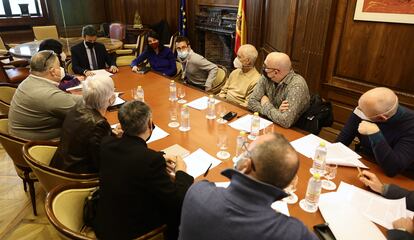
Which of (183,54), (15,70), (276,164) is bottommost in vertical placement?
(15,70)

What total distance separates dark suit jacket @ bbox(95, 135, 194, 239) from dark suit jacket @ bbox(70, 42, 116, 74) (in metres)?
2.84

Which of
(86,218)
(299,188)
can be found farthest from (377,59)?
(86,218)

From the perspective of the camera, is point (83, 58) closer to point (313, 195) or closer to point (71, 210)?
point (71, 210)

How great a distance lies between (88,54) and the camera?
419cm

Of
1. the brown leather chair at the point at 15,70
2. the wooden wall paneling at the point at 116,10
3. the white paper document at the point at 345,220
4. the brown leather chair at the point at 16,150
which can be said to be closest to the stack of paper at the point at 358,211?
the white paper document at the point at 345,220

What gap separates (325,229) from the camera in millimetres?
1350

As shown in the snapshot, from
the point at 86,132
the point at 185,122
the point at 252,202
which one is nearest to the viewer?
the point at 252,202

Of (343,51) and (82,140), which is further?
(343,51)

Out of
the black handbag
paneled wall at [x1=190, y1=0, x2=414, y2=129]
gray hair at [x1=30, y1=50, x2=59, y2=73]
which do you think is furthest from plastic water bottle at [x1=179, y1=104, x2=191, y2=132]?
paneled wall at [x1=190, y1=0, x2=414, y2=129]

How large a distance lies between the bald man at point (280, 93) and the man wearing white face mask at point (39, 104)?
5.08 feet

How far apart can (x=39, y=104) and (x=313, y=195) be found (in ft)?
7.06

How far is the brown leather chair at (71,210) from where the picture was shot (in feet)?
4.49

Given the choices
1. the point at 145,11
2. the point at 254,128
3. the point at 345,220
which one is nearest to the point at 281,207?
the point at 345,220

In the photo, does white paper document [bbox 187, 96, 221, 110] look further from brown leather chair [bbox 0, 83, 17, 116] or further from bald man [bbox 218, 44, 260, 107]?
brown leather chair [bbox 0, 83, 17, 116]
